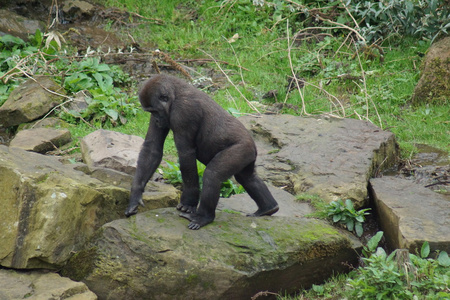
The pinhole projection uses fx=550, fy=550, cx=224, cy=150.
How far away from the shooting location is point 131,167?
7.56 meters

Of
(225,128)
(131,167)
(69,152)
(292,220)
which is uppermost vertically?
(225,128)

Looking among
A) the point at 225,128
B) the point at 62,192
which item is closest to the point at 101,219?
the point at 62,192

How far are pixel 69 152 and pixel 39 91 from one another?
2084 mm

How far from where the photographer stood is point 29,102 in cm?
1048

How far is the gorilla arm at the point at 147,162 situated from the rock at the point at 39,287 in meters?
1.06

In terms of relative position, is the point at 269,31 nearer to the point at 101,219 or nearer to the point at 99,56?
the point at 99,56

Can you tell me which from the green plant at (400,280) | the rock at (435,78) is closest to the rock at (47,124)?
the rock at (435,78)

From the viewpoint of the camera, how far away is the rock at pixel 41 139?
9.12 metres

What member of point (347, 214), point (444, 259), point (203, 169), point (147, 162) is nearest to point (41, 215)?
point (147, 162)

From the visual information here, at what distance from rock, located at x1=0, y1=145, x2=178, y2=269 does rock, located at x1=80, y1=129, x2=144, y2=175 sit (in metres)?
1.77

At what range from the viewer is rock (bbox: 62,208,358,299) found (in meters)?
5.19

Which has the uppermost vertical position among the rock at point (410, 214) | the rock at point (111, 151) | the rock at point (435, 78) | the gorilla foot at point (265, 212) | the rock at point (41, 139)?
the rock at point (435, 78)

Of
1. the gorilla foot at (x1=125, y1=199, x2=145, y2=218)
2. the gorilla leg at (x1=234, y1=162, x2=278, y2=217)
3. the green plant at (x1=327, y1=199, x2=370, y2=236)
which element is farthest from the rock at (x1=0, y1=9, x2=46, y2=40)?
the green plant at (x1=327, y1=199, x2=370, y2=236)

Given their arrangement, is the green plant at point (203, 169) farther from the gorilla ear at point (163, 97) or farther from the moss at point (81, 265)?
the moss at point (81, 265)
